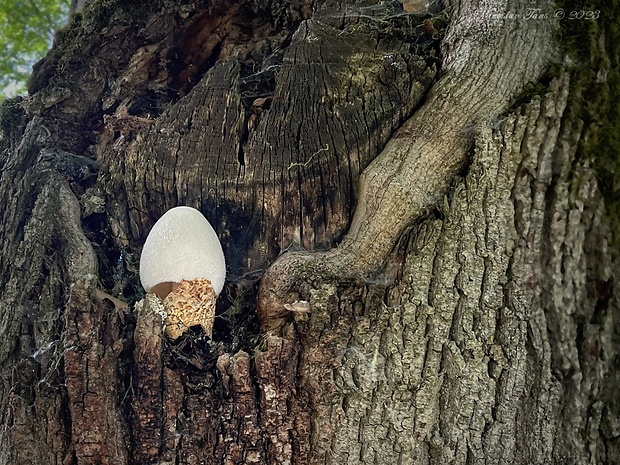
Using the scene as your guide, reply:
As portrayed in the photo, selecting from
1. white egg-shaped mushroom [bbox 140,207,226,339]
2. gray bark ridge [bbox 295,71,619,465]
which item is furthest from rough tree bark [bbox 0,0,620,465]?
white egg-shaped mushroom [bbox 140,207,226,339]

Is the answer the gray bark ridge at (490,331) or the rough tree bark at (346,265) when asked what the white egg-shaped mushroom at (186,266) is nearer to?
the rough tree bark at (346,265)

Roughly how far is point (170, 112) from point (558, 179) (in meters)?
1.69

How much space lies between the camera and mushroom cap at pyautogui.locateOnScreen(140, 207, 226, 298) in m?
2.03

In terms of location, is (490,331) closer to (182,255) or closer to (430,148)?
(430,148)

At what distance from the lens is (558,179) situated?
160cm

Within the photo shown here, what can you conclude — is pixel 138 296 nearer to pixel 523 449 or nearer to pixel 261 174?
pixel 261 174

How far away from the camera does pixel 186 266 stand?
2.03m

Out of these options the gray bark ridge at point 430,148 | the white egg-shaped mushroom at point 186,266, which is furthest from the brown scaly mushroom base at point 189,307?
the gray bark ridge at point 430,148

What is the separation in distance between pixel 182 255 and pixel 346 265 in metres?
0.68

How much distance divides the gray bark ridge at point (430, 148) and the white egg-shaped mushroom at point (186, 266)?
236 mm

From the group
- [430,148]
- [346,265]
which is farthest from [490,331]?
[430,148]

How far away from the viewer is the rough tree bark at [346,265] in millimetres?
1538

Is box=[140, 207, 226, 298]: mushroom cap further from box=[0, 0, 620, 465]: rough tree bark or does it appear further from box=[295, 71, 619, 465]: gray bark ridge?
box=[295, 71, 619, 465]: gray bark ridge

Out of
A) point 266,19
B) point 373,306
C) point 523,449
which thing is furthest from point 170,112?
point 523,449
